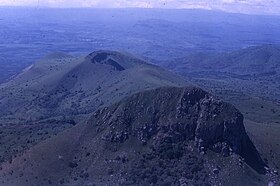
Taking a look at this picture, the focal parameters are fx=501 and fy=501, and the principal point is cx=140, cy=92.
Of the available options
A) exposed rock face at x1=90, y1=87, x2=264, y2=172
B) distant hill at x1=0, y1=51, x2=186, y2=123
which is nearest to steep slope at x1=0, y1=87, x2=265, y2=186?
exposed rock face at x1=90, y1=87, x2=264, y2=172

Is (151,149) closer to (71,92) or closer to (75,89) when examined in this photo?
(71,92)

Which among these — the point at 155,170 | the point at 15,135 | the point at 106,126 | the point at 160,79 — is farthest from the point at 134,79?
the point at 155,170

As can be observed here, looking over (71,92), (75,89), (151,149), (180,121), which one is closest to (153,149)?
(151,149)

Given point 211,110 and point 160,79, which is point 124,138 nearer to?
point 211,110

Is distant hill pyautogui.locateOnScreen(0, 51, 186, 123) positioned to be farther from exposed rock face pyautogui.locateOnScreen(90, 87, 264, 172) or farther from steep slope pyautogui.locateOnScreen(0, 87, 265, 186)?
exposed rock face pyautogui.locateOnScreen(90, 87, 264, 172)

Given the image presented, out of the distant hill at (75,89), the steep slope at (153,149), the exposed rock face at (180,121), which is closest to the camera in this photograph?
the steep slope at (153,149)

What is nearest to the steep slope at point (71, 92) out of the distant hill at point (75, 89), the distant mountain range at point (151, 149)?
the distant hill at point (75, 89)

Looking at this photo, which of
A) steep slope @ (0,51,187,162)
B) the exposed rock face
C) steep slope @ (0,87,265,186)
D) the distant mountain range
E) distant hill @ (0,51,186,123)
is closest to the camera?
the distant mountain range

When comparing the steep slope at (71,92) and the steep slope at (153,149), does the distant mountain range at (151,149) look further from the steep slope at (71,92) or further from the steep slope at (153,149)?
the steep slope at (71,92)
